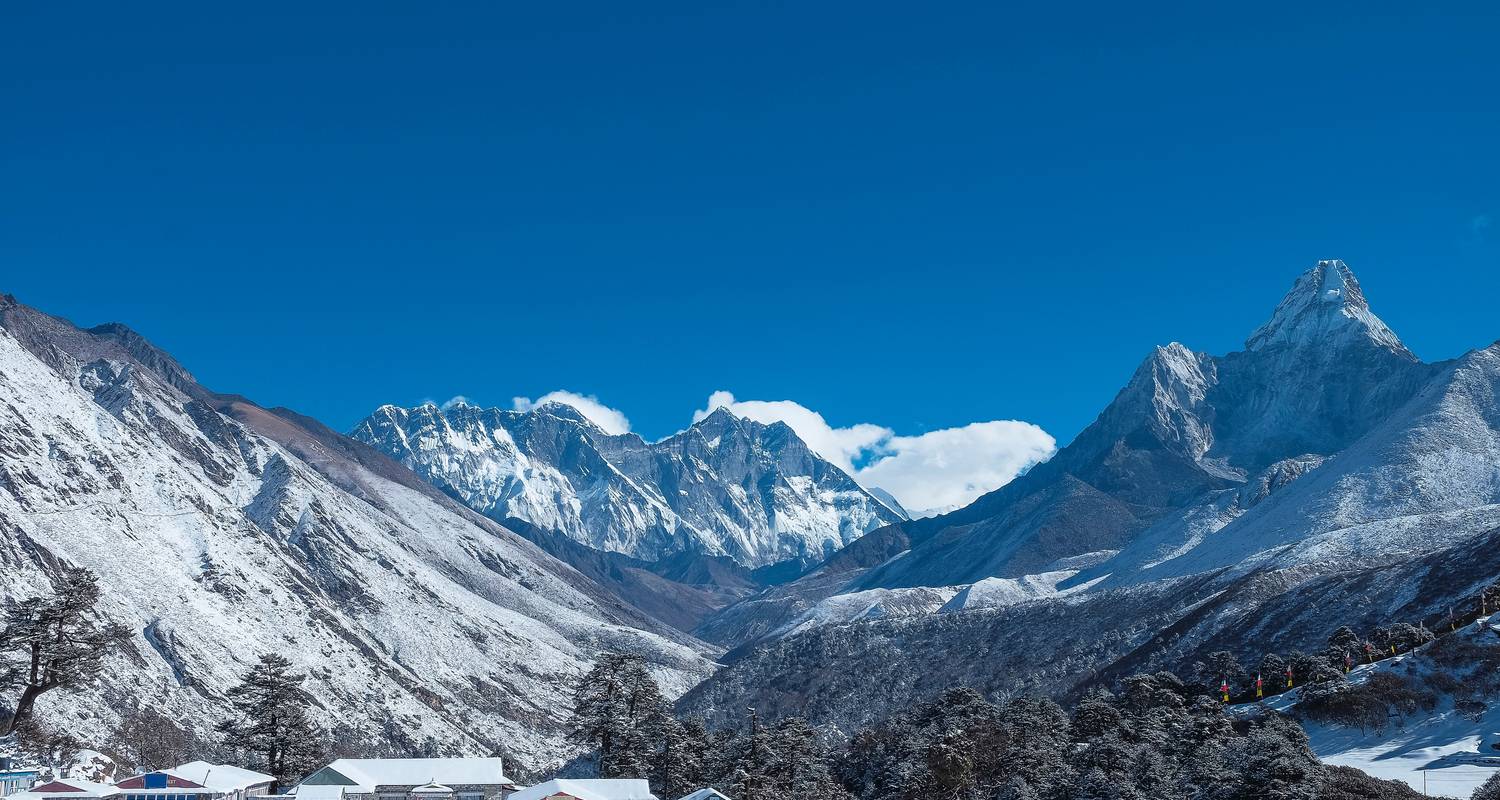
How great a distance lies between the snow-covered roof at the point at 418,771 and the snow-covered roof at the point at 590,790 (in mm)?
5618

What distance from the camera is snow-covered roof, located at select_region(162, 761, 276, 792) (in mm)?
74938

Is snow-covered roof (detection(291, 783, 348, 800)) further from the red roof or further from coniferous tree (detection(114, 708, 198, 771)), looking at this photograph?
coniferous tree (detection(114, 708, 198, 771))

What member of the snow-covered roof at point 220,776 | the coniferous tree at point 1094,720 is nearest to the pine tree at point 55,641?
the snow-covered roof at point 220,776

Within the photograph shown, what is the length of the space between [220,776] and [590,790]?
70.9 ft

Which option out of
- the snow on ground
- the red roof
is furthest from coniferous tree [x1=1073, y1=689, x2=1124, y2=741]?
the red roof

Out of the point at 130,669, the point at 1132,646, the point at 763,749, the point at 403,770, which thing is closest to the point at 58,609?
the point at 403,770

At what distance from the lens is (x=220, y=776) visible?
76.6 m

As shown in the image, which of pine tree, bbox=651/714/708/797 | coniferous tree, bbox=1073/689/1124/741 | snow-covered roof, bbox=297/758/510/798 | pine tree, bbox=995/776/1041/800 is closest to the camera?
pine tree, bbox=995/776/1041/800

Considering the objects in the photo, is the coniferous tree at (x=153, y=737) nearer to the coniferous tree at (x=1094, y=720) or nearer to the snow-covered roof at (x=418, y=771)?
the snow-covered roof at (x=418, y=771)

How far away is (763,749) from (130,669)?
11978cm

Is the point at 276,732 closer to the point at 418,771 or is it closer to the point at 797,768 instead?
the point at 418,771

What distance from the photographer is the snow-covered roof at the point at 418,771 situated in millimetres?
83562

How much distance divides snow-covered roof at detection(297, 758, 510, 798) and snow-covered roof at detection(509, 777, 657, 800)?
18.4ft

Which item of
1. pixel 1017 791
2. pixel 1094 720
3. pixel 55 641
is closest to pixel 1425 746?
pixel 1094 720
